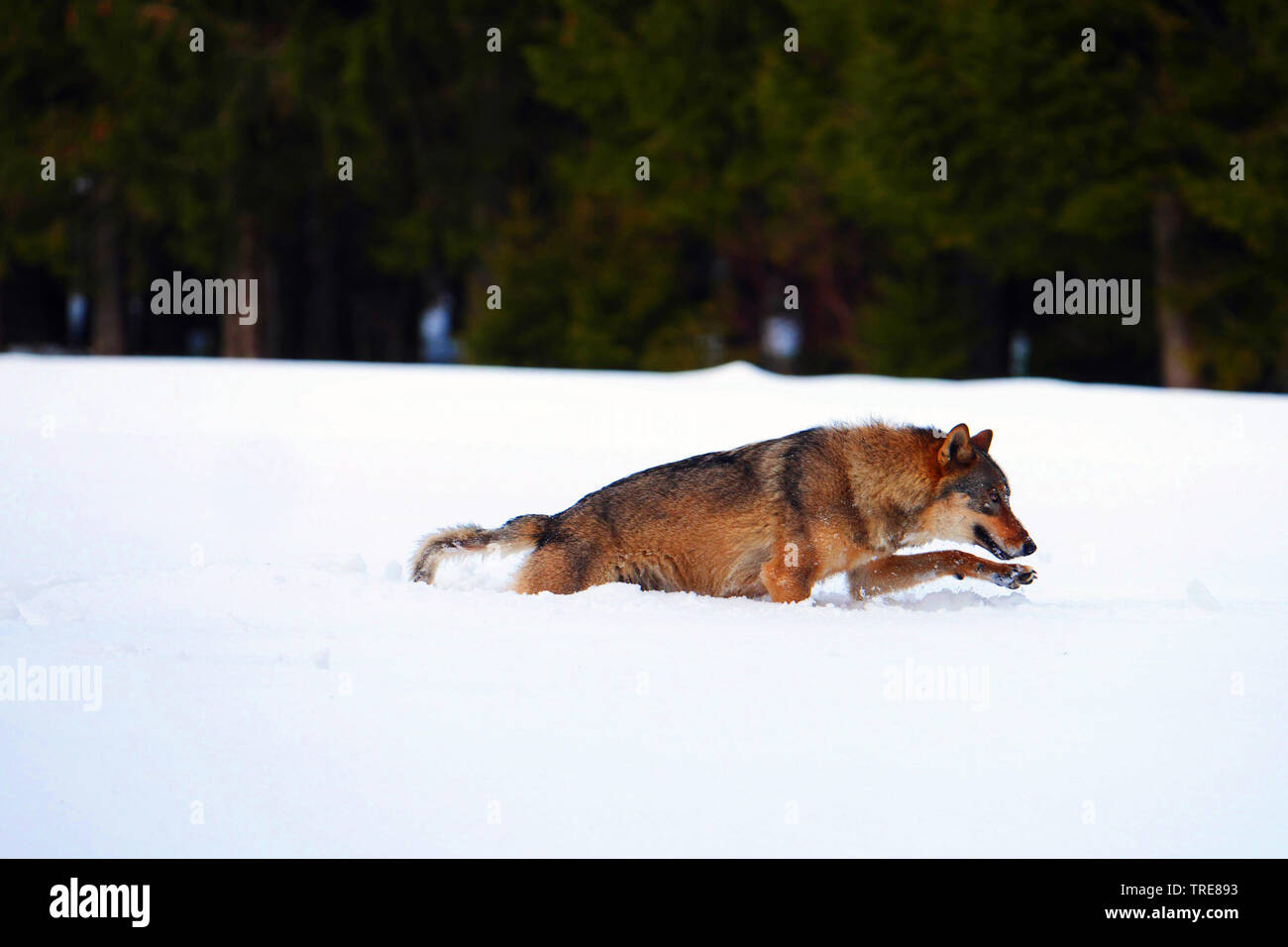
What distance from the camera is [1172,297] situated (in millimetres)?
24094

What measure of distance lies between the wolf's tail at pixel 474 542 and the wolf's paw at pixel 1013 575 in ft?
9.29

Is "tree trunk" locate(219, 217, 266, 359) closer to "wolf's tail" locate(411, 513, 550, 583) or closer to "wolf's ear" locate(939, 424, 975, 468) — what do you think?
"wolf's tail" locate(411, 513, 550, 583)

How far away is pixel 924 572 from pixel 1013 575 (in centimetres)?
54

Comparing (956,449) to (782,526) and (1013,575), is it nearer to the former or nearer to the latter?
(1013,575)

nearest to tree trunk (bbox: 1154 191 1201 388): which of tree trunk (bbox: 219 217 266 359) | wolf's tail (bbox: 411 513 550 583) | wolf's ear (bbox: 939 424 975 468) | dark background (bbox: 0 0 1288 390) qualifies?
dark background (bbox: 0 0 1288 390)

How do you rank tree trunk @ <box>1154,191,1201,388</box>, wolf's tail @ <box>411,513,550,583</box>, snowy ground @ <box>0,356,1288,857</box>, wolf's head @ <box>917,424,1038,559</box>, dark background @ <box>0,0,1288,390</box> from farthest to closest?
tree trunk @ <box>1154,191,1201,388</box> → dark background @ <box>0,0,1288,390</box> → wolf's tail @ <box>411,513,550,583</box> → wolf's head @ <box>917,424,1038,559</box> → snowy ground @ <box>0,356,1288,857</box>

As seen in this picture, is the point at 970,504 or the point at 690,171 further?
the point at 690,171

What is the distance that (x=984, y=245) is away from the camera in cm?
2605

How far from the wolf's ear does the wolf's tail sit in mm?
2509

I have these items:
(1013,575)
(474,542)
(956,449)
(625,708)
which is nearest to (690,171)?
(956,449)

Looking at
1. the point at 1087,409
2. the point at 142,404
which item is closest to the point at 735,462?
the point at 1087,409

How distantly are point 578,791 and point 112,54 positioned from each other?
103 feet

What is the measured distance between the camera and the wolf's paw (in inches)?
333

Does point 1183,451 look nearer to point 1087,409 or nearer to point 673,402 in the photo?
point 1087,409
